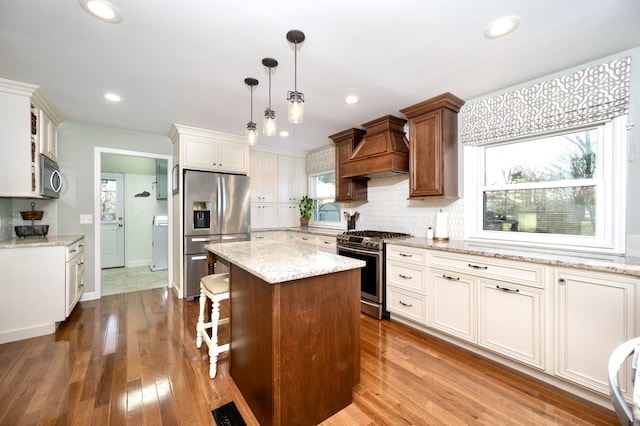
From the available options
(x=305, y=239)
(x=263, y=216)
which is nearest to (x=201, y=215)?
(x=263, y=216)

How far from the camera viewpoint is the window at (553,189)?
2.05 metres

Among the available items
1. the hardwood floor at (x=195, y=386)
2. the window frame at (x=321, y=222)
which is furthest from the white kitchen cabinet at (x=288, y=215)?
the hardwood floor at (x=195, y=386)

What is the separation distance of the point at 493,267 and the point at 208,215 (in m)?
3.41

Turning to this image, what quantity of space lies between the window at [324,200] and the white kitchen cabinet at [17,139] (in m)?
3.71

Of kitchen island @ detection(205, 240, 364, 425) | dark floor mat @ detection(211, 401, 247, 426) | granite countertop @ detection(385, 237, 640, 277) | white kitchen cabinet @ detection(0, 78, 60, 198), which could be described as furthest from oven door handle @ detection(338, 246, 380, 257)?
white kitchen cabinet @ detection(0, 78, 60, 198)

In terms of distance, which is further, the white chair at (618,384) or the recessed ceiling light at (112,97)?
the recessed ceiling light at (112,97)

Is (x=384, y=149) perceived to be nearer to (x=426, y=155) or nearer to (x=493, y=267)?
(x=426, y=155)

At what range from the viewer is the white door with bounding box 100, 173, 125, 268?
5469 mm

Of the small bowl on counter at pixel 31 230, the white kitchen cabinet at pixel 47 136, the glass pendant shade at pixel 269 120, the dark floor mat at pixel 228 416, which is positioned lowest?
the dark floor mat at pixel 228 416

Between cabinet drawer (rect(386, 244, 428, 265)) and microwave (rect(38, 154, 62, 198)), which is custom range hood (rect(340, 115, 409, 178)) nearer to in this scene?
cabinet drawer (rect(386, 244, 428, 265))

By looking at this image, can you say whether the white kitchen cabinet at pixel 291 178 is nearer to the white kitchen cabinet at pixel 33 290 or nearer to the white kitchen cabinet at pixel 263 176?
the white kitchen cabinet at pixel 263 176

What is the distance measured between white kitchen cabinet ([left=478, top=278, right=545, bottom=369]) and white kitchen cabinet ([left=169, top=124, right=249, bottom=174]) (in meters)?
3.49

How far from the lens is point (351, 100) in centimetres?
283

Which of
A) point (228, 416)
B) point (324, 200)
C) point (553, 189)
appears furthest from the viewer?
point (324, 200)
